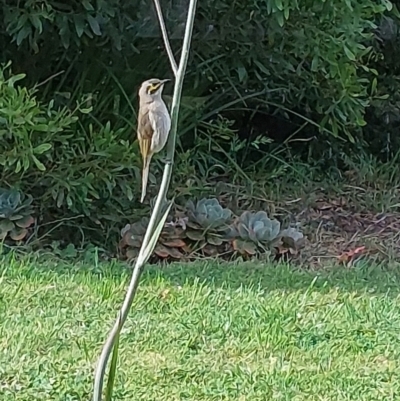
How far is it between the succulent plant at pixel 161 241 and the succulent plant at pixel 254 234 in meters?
0.31

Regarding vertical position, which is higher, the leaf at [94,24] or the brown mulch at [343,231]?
the leaf at [94,24]

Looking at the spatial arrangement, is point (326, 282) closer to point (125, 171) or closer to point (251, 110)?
point (125, 171)

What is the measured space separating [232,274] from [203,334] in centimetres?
102

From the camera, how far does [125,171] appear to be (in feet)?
17.5

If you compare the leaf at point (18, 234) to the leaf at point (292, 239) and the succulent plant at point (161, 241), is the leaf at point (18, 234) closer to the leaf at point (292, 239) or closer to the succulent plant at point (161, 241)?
the succulent plant at point (161, 241)

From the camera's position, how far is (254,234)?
5.27 m

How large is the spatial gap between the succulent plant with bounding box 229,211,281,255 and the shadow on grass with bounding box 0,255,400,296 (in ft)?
1.11

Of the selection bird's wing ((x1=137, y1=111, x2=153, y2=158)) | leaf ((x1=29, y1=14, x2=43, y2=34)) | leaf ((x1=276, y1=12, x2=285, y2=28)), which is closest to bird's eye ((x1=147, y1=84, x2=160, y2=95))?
bird's wing ((x1=137, y1=111, x2=153, y2=158))

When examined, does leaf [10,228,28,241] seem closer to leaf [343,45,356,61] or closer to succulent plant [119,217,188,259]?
succulent plant [119,217,188,259]

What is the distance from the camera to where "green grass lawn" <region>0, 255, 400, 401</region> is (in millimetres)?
3051

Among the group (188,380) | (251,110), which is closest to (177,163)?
(251,110)

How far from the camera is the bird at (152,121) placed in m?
2.27

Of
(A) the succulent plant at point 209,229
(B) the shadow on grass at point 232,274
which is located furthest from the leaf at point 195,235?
(B) the shadow on grass at point 232,274

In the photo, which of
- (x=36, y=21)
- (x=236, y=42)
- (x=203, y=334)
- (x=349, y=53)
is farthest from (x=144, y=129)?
(x=236, y=42)
